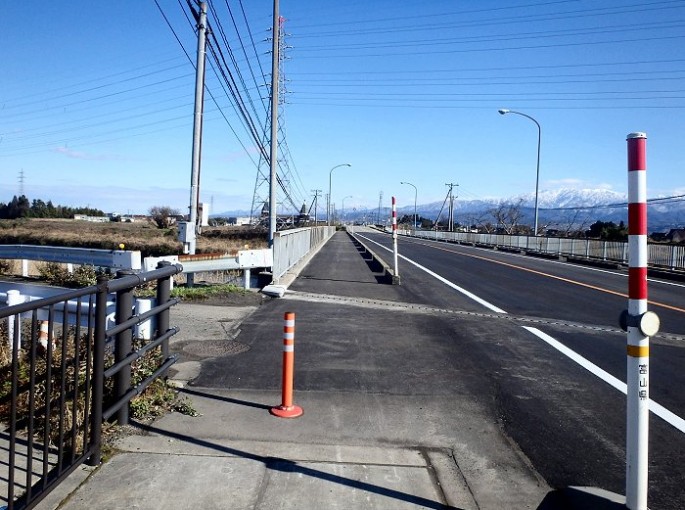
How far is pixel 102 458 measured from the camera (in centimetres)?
429

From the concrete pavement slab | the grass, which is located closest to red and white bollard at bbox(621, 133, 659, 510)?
the concrete pavement slab

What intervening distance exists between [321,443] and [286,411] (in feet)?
2.35

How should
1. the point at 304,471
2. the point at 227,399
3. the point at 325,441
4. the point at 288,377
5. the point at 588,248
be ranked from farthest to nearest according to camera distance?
the point at 588,248 < the point at 227,399 < the point at 288,377 < the point at 325,441 < the point at 304,471

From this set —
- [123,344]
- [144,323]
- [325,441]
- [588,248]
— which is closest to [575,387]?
[325,441]

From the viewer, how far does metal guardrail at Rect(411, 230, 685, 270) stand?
24.2m

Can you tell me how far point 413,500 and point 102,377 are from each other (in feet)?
7.30

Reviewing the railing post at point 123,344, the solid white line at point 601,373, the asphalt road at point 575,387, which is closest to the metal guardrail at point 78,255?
the asphalt road at point 575,387

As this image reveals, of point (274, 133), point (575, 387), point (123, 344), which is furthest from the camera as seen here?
point (274, 133)

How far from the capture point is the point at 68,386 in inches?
193

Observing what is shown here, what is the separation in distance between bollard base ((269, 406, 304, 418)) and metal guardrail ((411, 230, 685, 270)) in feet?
73.0

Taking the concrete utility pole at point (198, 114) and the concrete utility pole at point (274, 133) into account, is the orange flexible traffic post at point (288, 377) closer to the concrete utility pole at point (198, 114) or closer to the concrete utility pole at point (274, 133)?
the concrete utility pole at point (198, 114)

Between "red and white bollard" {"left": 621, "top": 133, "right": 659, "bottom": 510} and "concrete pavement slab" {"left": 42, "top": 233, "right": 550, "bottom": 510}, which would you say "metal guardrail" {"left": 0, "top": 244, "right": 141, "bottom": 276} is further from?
"red and white bollard" {"left": 621, "top": 133, "right": 659, "bottom": 510}

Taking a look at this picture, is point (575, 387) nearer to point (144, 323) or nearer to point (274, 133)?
point (144, 323)

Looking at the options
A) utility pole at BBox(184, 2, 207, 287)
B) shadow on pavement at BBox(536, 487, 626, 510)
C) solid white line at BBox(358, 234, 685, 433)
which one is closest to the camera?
shadow on pavement at BBox(536, 487, 626, 510)
